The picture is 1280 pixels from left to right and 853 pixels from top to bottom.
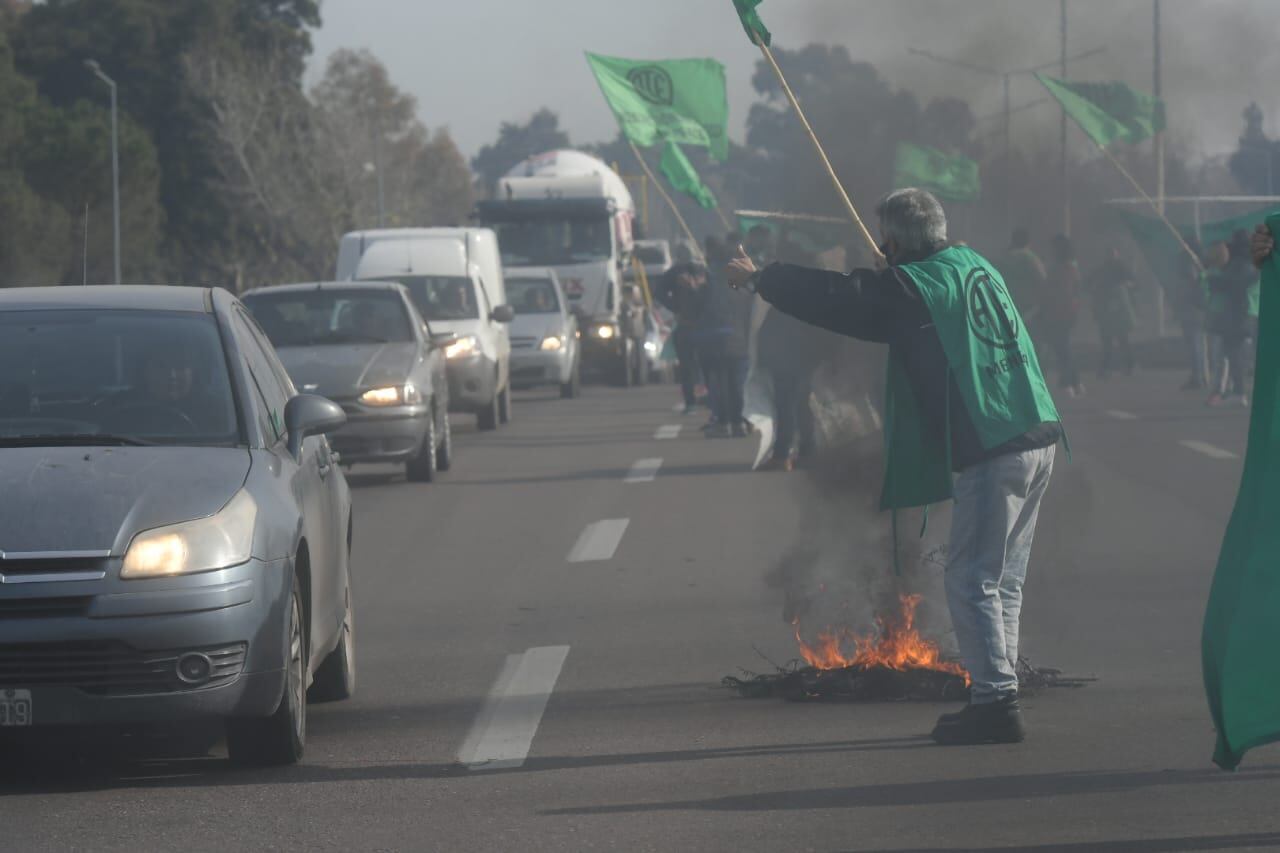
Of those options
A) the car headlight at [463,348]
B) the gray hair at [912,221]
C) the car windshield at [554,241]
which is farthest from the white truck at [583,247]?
the gray hair at [912,221]

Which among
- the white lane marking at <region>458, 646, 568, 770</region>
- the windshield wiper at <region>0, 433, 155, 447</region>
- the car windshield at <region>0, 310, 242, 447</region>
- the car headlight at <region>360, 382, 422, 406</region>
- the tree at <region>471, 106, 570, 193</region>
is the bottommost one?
the white lane marking at <region>458, 646, 568, 770</region>

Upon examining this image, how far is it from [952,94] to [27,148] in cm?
3894

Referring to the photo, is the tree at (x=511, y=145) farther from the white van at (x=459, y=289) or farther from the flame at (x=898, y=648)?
the flame at (x=898, y=648)

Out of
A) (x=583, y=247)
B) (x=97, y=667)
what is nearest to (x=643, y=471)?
(x=97, y=667)

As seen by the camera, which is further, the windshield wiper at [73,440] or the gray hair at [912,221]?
the gray hair at [912,221]

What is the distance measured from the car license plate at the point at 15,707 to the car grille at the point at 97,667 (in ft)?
0.09

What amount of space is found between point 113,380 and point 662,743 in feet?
6.97

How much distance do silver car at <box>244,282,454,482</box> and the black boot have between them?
10.1m

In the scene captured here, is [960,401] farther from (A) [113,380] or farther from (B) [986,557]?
(A) [113,380]

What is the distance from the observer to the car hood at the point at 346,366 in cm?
1648

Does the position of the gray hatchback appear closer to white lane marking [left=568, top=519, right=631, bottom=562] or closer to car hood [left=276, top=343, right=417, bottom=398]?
white lane marking [left=568, top=519, right=631, bottom=562]

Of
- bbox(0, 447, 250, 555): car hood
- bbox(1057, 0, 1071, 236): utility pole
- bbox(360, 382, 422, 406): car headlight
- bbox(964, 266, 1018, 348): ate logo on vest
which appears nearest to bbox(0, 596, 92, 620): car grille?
bbox(0, 447, 250, 555): car hood

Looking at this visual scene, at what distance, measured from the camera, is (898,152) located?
51.8 feet

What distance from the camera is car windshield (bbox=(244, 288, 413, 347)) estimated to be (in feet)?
57.0
